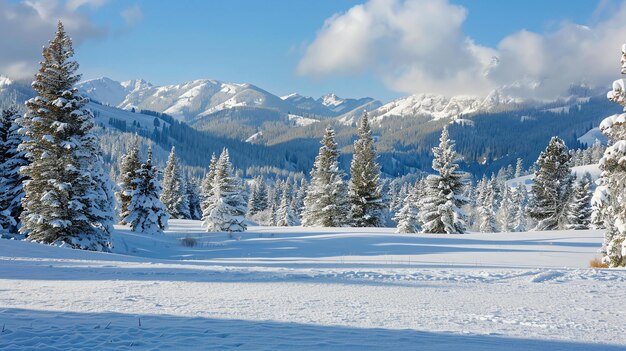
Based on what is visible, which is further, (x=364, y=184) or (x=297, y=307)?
(x=364, y=184)

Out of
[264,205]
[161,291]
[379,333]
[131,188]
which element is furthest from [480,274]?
[264,205]

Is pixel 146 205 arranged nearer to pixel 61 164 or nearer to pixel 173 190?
pixel 61 164

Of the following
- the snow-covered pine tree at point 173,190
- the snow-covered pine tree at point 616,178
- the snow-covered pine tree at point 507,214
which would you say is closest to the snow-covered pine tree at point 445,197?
the snow-covered pine tree at point 616,178

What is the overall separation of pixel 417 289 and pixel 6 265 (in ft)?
31.8

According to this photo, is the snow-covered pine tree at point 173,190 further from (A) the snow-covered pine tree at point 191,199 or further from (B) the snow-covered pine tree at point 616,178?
(B) the snow-covered pine tree at point 616,178

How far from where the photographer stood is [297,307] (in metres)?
7.20

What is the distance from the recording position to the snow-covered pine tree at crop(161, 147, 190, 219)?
186 ft

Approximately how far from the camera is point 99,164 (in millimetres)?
21703

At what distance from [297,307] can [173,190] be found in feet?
179

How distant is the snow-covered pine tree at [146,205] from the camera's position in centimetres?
3519

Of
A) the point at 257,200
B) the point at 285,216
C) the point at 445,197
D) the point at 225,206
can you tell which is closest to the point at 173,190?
the point at 285,216

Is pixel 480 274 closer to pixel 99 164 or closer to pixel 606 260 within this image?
pixel 606 260

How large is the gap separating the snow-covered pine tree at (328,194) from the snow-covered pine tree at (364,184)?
89 centimetres

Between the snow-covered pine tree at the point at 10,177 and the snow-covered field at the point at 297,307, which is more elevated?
the snow-covered pine tree at the point at 10,177
